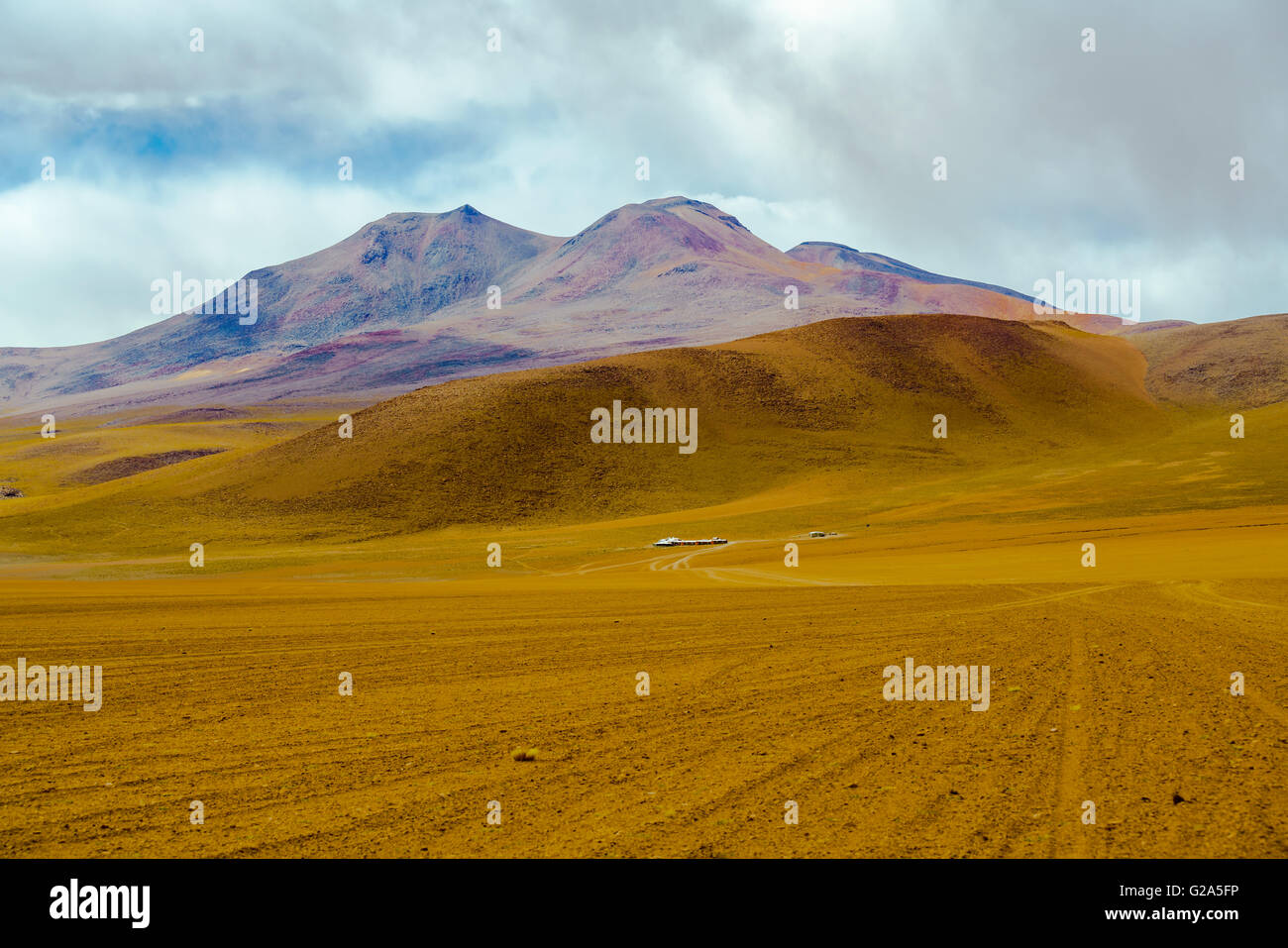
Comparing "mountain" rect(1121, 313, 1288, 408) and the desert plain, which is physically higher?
"mountain" rect(1121, 313, 1288, 408)

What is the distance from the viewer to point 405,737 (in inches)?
503

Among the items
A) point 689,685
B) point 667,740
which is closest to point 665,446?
point 689,685

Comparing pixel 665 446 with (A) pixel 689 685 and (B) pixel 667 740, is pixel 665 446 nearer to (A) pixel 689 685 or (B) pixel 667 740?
(A) pixel 689 685

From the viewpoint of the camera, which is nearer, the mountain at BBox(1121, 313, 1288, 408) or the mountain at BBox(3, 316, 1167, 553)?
the mountain at BBox(3, 316, 1167, 553)

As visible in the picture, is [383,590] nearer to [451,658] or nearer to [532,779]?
[451,658]

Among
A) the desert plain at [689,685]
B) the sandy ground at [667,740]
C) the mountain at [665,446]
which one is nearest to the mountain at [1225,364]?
the mountain at [665,446]

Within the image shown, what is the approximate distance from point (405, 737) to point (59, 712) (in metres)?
5.94

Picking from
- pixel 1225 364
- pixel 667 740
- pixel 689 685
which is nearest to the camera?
pixel 667 740

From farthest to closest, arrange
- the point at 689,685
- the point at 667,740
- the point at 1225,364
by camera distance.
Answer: the point at 1225,364, the point at 689,685, the point at 667,740

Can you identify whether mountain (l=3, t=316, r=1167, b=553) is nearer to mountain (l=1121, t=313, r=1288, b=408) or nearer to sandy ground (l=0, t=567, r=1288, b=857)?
mountain (l=1121, t=313, r=1288, b=408)

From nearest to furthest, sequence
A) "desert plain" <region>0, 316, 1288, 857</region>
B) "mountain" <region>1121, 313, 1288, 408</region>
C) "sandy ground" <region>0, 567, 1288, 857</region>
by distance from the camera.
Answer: "sandy ground" <region>0, 567, 1288, 857</region>, "desert plain" <region>0, 316, 1288, 857</region>, "mountain" <region>1121, 313, 1288, 408</region>

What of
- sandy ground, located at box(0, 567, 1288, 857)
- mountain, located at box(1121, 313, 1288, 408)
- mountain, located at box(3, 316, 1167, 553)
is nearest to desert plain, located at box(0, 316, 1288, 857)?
sandy ground, located at box(0, 567, 1288, 857)

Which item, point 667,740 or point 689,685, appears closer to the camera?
point 667,740

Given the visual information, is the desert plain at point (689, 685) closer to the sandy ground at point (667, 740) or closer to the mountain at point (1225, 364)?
the sandy ground at point (667, 740)
